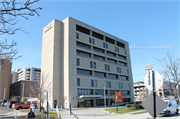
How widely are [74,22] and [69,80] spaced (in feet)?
67.4

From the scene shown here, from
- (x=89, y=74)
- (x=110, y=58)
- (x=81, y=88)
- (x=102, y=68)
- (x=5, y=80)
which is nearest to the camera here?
(x=81, y=88)

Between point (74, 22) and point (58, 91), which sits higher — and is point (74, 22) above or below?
above

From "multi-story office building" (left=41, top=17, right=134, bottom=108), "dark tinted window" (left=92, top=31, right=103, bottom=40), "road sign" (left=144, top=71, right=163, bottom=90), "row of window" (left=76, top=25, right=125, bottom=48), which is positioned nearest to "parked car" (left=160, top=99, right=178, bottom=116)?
"road sign" (left=144, top=71, right=163, bottom=90)

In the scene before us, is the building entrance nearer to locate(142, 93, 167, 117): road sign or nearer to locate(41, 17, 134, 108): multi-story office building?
locate(41, 17, 134, 108): multi-story office building

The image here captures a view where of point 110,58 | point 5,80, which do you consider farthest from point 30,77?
point 110,58

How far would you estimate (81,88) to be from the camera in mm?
49625

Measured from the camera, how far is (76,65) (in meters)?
49.5

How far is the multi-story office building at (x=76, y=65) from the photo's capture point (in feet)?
155

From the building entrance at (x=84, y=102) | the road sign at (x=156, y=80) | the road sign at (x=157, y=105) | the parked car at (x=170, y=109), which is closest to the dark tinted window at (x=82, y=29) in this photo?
the building entrance at (x=84, y=102)

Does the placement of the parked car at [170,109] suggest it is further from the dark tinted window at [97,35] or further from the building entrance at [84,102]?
the dark tinted window at [97,35]

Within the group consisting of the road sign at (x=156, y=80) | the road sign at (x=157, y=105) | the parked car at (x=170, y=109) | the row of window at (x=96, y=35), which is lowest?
the parked car at (x=170, y=109)

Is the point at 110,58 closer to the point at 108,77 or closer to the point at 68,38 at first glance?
the point at 108,77

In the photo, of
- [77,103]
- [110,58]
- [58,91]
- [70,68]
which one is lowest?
[77,103]

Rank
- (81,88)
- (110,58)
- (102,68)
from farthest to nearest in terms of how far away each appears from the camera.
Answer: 1. (110,58)
2. (102,68)
3. (81,88)
